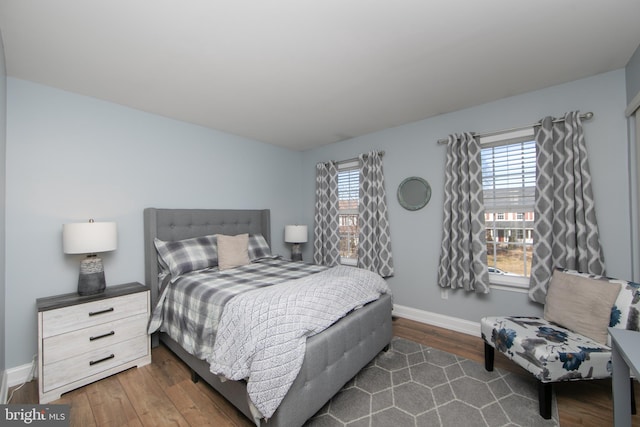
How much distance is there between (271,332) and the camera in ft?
4.82

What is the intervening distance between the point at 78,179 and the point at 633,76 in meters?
4.64

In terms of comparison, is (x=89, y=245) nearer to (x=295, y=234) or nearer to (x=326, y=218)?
(x=295, y=234)

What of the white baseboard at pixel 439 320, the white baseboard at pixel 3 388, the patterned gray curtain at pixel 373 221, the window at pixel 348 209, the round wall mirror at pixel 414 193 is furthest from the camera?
the window at pixel 348 209

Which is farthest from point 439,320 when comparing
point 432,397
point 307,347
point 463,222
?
point 307,347

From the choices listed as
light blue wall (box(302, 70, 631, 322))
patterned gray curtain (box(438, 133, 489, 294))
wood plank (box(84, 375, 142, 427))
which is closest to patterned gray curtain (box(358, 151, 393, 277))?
light blue wall (box(302, 70, 631, 322))

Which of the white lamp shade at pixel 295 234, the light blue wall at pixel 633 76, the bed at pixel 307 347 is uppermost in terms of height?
the light blue wall at pixel 633 76

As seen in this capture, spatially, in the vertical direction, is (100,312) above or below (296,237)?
below

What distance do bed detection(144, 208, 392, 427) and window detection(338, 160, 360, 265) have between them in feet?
4.99

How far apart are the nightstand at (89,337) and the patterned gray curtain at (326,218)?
2369mm

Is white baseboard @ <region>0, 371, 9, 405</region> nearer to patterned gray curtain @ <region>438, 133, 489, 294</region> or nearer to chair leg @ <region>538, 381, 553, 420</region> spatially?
chair leg @ <region>538, 381, 553, 420</region>

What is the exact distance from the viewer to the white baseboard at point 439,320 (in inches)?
111

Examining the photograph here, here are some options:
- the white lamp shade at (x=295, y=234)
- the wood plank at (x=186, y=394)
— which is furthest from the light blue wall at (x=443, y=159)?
the wood plank at (x=186, y=394)

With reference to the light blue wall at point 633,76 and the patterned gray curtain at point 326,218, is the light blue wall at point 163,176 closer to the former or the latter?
the light blue wall at point 633,76

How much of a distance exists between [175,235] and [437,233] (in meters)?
3.06
